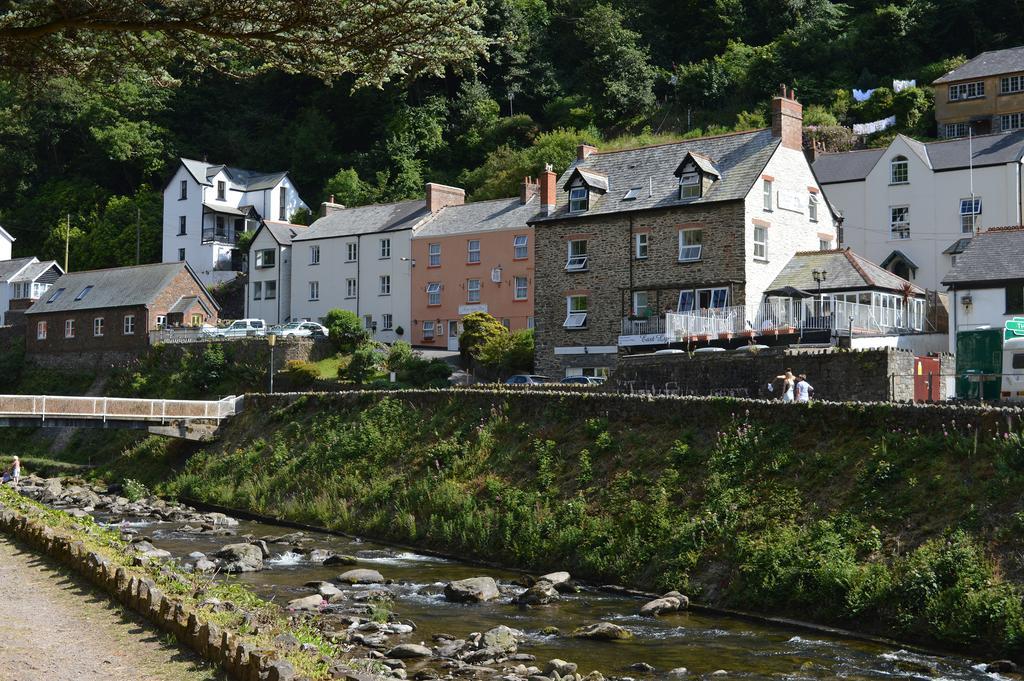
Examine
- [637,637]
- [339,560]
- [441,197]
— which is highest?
[441,197]

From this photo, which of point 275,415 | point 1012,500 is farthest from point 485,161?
point 1012,500

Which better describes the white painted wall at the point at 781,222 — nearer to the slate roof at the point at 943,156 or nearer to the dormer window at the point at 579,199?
the dormer window at the point at 579,199

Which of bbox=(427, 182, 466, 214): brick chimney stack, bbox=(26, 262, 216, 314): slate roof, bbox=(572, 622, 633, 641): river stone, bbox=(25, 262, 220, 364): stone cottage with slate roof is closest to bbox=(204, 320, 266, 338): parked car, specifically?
bbox=(25, 262, 220, 364): stone cottage with slate roof

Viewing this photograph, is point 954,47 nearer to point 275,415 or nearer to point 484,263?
point 484,263

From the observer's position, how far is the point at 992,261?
1651 inches

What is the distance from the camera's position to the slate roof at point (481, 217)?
2461 inches

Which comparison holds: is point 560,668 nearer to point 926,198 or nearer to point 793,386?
point 793,386

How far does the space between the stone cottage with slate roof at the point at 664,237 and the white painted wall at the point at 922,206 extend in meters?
7.92

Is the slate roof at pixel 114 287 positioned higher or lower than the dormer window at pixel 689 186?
lower

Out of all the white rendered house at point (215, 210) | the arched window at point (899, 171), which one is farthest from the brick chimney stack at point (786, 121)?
the white rendered house at point (215, 210)

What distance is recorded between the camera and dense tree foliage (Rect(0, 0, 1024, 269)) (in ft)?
269

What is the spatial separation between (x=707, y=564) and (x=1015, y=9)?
73.0 meters

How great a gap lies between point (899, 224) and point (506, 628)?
45281 millimetres

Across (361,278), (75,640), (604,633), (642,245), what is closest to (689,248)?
(642,245)
